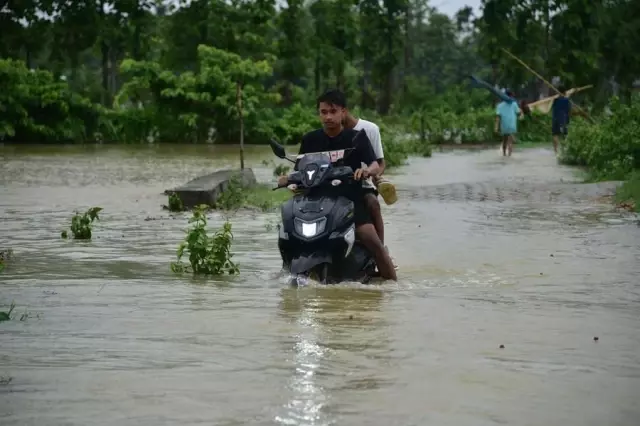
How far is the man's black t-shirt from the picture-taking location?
34.2 feet

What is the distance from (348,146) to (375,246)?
80cm

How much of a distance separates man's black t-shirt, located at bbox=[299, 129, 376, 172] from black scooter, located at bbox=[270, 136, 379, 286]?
94mm

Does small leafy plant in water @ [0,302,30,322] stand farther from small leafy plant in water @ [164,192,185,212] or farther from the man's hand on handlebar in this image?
small leafy plant in water @ [164,192,185,212]

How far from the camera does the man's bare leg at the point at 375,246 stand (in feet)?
34.6

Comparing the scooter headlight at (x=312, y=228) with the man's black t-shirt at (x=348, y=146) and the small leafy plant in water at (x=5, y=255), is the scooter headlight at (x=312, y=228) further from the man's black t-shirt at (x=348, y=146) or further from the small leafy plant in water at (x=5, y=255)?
the small leafy plant in water at (x=5, y=255)

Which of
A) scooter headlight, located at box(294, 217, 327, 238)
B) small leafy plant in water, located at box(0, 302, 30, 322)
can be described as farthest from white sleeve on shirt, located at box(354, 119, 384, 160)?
small leafy plant in water, located at box(0, 302, 30, 322)

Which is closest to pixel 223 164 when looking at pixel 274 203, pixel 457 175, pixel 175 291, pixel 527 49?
pixel 457 175

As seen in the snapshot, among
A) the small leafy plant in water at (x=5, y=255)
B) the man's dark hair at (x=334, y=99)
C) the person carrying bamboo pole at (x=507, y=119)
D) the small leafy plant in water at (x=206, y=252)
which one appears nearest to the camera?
the man's dark hair at (x=334, y=99)

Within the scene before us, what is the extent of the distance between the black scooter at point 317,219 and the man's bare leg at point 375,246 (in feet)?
0.46

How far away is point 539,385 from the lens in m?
6.94

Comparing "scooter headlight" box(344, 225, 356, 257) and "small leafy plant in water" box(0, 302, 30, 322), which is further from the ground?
"scooter headlight" box(344, 225, 356, 257)

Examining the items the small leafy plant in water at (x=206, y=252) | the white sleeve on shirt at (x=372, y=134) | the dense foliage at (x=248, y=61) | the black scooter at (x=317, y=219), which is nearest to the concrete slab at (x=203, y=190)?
the small leafy plant in water at (x=206, y=252)

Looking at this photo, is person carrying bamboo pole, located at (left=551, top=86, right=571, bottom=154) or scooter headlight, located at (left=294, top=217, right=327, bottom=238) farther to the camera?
person carrying bamboo pole, located at (left=551, top=86, right=571, bottom=154)

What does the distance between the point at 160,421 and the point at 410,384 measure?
1.42m
